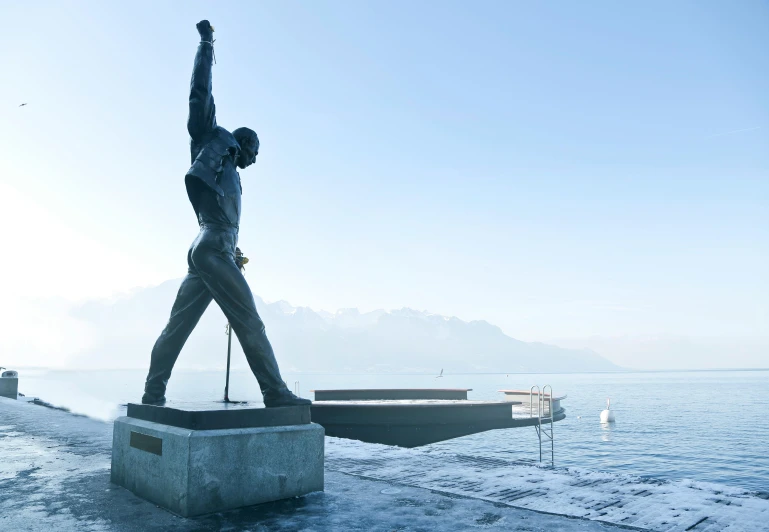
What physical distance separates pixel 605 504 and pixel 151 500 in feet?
15.9

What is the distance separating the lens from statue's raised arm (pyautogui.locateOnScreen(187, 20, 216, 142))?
21.2 feet

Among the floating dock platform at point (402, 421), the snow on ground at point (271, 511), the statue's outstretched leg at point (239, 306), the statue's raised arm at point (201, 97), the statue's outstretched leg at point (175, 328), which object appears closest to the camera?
the snow on ground at point (271, 511)

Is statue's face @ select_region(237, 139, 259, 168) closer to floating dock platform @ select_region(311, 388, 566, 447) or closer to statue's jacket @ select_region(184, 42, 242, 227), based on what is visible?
statue's jacket @ select_region(184, 42, 242, 227)

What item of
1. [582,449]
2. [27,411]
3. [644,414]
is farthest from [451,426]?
[644,414]

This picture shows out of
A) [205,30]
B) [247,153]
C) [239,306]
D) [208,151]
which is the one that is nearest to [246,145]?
[247,153]

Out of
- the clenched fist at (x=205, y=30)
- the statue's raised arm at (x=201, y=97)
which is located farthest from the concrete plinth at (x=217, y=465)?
the clenched fist at (x=205, y=30)

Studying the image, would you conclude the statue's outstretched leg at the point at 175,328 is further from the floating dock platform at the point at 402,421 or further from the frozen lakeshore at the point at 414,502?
the floating dock platform at the point at 402,421

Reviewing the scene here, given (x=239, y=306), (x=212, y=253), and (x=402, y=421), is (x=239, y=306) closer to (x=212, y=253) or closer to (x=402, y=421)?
(x=212, y=253)

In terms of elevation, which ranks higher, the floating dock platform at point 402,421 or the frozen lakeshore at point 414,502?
the frozen lakeshore at point 414,502

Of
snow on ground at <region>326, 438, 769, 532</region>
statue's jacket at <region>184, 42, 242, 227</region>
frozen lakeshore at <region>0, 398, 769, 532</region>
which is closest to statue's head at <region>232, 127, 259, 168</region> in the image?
statue's jacket at <region>184, 42, 242, 227</region>

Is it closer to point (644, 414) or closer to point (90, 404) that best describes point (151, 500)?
point (90, 404)

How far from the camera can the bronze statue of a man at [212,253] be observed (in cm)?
609

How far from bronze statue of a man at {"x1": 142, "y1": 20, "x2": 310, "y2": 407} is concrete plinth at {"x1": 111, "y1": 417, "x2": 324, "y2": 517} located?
0.51 m

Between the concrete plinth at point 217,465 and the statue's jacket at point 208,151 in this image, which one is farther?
the statue's jacket at point 208,151
